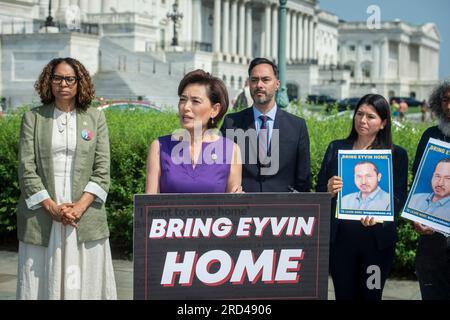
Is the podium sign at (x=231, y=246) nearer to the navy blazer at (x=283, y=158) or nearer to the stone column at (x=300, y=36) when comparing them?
the navy blazer at (x=283, y=158)

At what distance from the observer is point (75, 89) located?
224 inches

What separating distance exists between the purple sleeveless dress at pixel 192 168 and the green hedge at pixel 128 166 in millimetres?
4377

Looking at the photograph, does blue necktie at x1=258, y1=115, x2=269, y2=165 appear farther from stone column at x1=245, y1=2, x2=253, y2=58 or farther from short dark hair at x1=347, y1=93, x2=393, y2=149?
stone column at x1=245, y1=2, x2=253, y2=58

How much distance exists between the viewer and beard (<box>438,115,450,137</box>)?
18.1 feet

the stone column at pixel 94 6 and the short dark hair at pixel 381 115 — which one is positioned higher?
the stone column at pixel 94 6

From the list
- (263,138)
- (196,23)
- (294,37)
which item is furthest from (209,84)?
(294,37)

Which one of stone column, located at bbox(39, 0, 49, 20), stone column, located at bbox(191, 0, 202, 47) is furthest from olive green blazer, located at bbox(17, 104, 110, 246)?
stone column, located at bbox(191, 0, 202, 47)

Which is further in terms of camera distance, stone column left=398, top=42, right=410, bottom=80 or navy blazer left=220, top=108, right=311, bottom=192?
stone column left=398, top=42, right=410, bottom=80

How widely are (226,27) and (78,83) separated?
83106mm

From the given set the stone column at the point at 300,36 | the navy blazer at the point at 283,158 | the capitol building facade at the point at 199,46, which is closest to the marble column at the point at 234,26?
the capitol building facade at the point at 199,46

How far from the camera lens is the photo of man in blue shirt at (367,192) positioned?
16.8ft

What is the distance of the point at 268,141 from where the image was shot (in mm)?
6066

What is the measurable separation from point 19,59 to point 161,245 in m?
38.2

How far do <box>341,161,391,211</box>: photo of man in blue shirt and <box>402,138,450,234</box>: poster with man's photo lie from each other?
220mm
